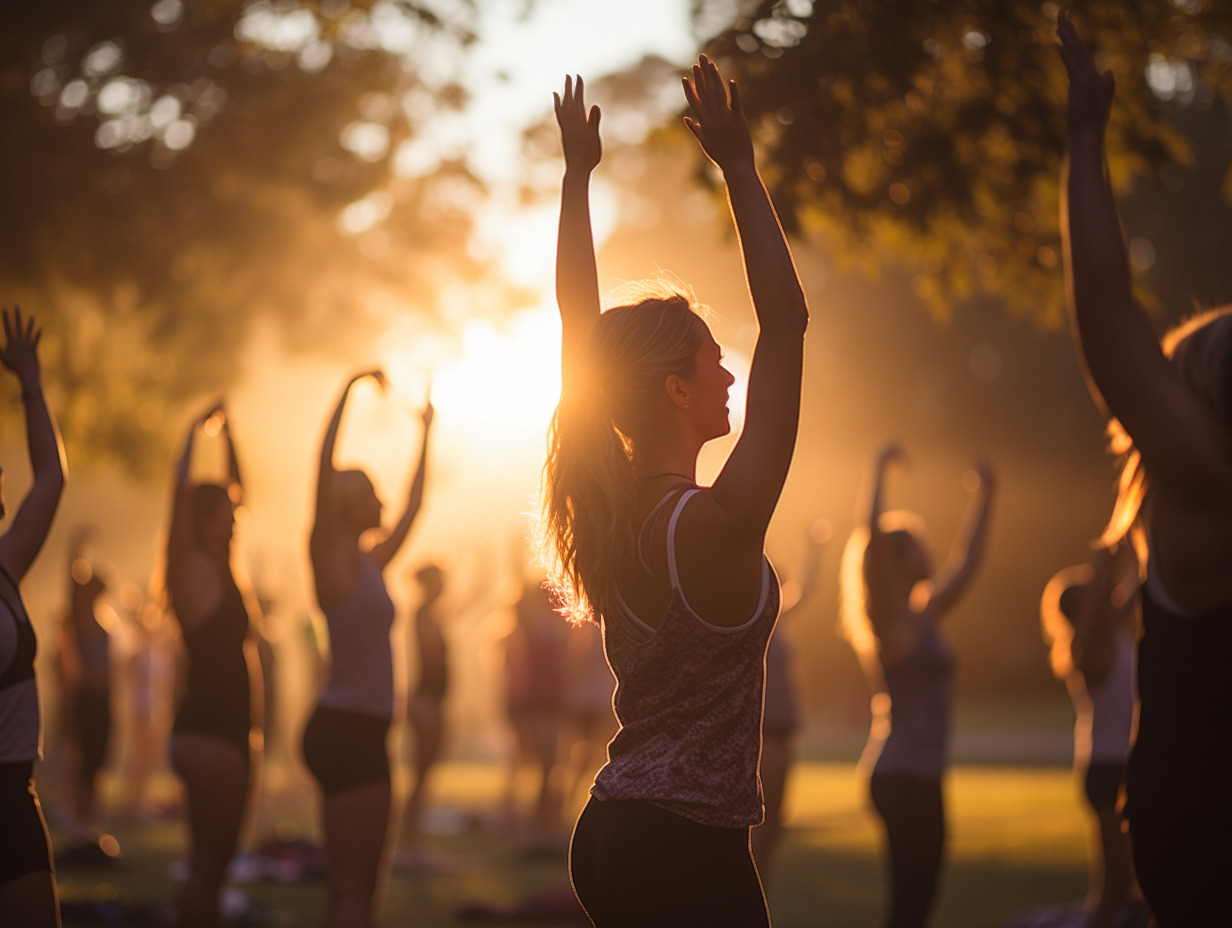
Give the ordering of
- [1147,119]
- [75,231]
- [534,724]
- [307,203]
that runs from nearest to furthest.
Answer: [1147,119], [534,724], [75,231], [307,203]

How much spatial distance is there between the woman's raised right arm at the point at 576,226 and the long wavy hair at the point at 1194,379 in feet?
4.66

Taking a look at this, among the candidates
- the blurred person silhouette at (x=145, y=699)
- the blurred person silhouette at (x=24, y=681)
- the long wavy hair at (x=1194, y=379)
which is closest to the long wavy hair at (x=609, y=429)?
the long wavy hair at (x=1194, y=379)

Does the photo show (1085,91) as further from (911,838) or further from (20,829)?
(911,838)

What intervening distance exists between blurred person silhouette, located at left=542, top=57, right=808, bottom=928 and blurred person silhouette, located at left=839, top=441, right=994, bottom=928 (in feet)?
11.9

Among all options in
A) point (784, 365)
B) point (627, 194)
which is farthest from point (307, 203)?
point (627, 194)

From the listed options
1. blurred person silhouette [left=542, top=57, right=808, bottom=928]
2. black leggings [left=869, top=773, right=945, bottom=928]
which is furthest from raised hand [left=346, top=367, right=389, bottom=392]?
black leggings [left=869, top=773, right=945, bottom=928]

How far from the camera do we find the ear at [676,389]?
2.76m

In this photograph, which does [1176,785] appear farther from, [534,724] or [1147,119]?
[534,724]

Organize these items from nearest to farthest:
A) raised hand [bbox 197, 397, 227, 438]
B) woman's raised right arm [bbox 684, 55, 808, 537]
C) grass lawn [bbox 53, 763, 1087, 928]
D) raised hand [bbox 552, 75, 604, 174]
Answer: woman's raised right arm [bbox 684, 55, 808, 537], raised hand [bbox 552, 75, 604, 174], raised hand [bbox 197, 397, 227, 438], grass lawn [bbox 53, 763, 1087, 928]

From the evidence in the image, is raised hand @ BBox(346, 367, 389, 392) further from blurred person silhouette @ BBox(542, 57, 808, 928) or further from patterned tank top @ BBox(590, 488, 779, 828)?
patterned tank top @ BBox(590, 488, 779, 828)

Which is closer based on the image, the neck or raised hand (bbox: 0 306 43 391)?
the neck

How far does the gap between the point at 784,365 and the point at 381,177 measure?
46.8 feet

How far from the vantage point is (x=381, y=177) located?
15.9 metres

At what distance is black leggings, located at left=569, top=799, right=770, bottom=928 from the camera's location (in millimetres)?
2570
